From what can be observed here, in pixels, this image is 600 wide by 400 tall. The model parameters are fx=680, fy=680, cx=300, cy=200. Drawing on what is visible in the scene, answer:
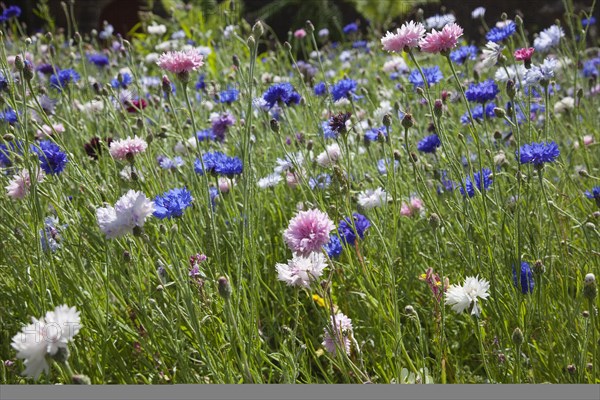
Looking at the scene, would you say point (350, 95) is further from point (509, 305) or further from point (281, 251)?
point (509, 305)

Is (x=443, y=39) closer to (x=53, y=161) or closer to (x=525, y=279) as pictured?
(x=525, y=279)

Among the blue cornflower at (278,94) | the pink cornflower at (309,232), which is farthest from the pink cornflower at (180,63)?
the blue cornflower at (278,94)

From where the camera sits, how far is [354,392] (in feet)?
2.85

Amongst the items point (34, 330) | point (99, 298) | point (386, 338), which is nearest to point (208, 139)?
point (99, 298)

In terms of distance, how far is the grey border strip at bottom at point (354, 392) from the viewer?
0.84 meters

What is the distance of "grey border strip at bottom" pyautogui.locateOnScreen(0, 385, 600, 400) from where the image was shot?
2.75 feet

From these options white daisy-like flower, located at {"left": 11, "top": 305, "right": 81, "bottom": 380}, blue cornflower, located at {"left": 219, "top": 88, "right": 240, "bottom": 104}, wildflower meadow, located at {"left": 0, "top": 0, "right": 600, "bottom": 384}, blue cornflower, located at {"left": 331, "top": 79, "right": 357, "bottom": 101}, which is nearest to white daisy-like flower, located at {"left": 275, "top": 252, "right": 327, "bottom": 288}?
Result: wildflower meadow, located at {"left": 0, "top": 0, "right": 600, "bottom": 384}

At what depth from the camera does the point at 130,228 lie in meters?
0.84

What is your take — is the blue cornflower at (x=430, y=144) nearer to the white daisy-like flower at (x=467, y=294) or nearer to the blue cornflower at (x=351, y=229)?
the blue cornflower at (x=351, y=229)

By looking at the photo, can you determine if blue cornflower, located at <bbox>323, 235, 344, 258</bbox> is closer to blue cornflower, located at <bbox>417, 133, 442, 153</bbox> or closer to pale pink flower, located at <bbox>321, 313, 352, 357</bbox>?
pale pink flower, located at <bbox>321, 313, 352, 357</bbox>

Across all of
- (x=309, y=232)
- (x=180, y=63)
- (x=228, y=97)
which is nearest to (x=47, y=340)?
(x=309, y=232)

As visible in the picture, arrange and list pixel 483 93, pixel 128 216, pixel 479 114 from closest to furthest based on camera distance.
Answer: pixel 128 216 → pixel 483 93 → pixel 479 114

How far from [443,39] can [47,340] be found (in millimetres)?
767

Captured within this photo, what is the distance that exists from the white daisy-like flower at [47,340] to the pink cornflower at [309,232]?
0.99ft
